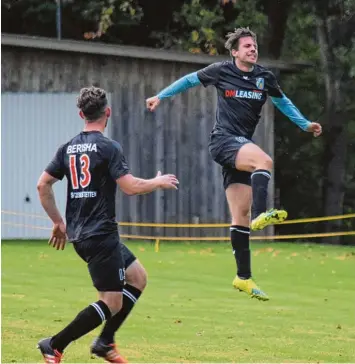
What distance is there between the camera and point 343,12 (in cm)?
3234

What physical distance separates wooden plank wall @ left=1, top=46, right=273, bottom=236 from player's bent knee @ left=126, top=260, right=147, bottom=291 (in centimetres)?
1559

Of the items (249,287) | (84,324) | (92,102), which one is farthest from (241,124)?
(84,324)

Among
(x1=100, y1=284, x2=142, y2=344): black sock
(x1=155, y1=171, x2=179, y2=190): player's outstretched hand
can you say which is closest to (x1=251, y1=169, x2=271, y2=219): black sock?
(x1=100, y1=284, x2=142, y2=344): black sock

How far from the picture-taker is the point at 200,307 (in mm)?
16406

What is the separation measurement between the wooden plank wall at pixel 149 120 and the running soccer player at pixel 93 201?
1606 centimetres

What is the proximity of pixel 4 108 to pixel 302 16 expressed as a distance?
10.4 meters

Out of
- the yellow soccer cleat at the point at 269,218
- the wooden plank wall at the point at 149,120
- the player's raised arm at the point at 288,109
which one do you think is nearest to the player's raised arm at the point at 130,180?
the yellow soccer cleat at the point at 269,218

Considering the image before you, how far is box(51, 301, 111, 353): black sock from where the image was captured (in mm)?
9969

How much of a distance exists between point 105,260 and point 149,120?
648 inches

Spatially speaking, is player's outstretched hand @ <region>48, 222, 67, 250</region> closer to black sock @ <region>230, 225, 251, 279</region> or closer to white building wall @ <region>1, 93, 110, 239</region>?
black sock @ <region>230, 225, 251, 279</region>

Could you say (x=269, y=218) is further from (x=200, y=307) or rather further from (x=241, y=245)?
(x=200, y=307)

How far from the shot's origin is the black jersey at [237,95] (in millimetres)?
10844

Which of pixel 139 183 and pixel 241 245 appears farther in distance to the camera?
pixel 241 245

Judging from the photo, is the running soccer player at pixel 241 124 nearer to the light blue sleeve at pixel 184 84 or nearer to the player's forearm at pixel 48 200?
the light blue sleeve at pixel 184 84
